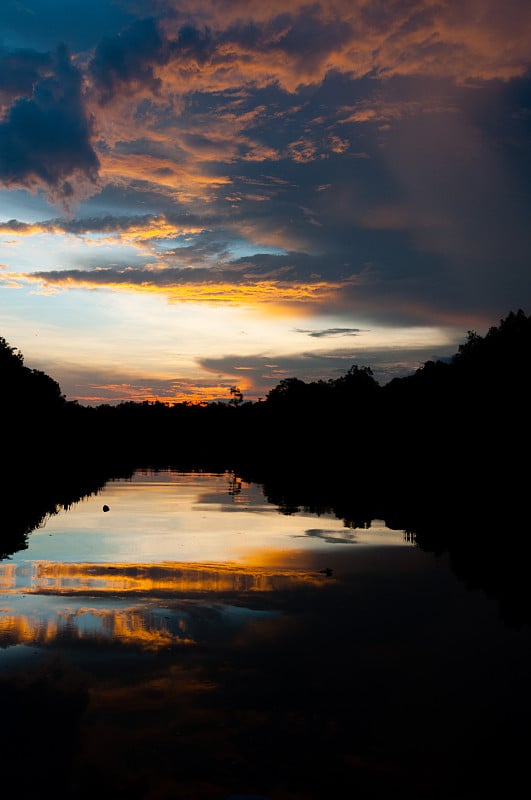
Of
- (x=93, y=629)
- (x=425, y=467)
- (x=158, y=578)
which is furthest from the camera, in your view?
(x=425, y=467)

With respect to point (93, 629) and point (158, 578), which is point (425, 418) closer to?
point (158, 578)

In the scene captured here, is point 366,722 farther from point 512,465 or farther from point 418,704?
point 512,465

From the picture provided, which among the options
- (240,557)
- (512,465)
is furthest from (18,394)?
(240,557)

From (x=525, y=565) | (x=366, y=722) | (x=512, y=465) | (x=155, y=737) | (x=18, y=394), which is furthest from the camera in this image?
(x=18, y=394)

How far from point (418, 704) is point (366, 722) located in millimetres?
1303

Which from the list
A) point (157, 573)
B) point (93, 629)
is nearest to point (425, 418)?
point (157, 573)

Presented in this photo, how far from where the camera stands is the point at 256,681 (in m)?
13.4

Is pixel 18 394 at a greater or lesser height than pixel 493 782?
greater

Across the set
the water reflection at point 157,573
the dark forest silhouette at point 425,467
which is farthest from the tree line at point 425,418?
the water reflection at point 157,573

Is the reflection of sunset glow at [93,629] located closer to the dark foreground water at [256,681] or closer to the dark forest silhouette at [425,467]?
the dark foreground water at [256,681]

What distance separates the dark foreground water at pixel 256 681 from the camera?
9906 millimetres

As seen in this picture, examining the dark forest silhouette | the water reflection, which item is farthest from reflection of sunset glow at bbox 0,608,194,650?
the dark forest silhouette

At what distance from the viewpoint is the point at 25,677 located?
13031 mm

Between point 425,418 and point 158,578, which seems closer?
point 158,578
